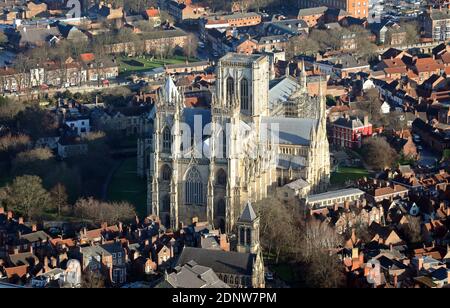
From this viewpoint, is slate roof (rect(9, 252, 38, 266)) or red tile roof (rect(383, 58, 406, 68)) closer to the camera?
slate roof (rect(9, 252, 38, 266))

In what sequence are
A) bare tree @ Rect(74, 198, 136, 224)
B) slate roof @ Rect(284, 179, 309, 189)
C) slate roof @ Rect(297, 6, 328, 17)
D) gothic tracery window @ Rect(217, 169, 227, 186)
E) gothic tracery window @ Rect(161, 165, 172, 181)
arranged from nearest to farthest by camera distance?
bare tree @ Rect(74, 198, 136, 224)
gothic tracery window @ Rect(217, 169, 227, 186)
gothic tracery window @ Rect(161, 165, 172, 181)
slate roof @ Rect(284, 179, 309, 189)
slate roof @ Rect(297, 6, 328, 17)

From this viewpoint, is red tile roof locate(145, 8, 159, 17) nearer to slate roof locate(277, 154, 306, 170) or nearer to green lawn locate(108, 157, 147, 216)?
green lawn locate(108, 157, 147, 216)

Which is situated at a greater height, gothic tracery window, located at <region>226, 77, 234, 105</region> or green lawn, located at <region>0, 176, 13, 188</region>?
gothic tracery window, located at <region>226, 77, 234, 105</region>

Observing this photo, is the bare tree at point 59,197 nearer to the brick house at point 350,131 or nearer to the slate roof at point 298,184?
the slate roof at point 298,184

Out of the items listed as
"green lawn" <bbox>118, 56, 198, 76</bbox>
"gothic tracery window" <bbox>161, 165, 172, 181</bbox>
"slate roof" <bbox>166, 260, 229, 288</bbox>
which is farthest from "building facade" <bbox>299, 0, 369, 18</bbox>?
"slate roof" <bbox>166, 260, 229, 288</bbox>

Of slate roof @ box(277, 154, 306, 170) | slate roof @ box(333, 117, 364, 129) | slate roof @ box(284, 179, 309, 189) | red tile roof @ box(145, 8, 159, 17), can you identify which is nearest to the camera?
slate roof @ box(284, 179, 309, 189)

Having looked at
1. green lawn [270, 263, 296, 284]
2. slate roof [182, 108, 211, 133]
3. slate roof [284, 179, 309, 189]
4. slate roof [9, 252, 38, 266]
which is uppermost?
slate roof [182, 108, 211, 133]
